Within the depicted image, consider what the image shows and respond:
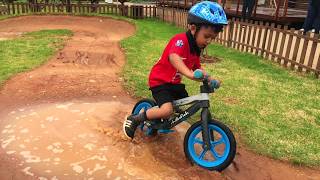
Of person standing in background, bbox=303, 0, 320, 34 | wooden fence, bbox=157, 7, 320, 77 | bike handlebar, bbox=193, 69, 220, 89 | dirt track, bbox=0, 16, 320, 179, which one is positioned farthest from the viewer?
person standing in background, bbox=303, 0, 320, 34

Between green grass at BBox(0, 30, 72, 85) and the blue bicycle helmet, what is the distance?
4708mm

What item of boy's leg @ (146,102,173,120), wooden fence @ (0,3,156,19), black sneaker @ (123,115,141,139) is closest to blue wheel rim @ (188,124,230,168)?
boy's leg @ (146,102,173,120)

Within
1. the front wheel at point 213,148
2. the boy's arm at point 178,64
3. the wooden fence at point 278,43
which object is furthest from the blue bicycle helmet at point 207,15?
the wooden fence at point 278,43

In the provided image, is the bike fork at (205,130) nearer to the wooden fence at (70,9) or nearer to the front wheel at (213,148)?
the front wheel at (213,148)

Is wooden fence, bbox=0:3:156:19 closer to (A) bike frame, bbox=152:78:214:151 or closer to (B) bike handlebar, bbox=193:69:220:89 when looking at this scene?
(A) bike frame, bbox=152:78:214:151

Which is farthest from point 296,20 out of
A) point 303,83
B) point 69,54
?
point 69,54

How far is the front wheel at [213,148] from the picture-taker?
369 centimetres

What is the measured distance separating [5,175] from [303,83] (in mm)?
6399

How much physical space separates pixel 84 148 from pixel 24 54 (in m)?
6.44

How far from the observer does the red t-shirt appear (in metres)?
3.77

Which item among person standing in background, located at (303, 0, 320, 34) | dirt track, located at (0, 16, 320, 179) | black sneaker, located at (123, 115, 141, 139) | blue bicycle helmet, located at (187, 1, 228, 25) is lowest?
dirt track, located at (0, 16, 320, 179)

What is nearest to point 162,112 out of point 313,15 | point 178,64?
point 178,64

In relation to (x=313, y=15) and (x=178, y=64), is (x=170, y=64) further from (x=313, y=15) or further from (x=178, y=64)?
(x=313, y=15)

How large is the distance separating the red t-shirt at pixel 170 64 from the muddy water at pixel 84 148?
2.87 ft
